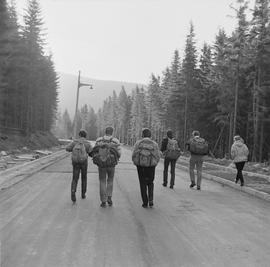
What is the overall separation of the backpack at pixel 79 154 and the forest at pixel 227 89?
991 inches

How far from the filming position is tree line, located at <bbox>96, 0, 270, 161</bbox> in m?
34.4

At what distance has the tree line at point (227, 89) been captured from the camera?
34.4m

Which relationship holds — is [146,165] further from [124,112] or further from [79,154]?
[124,112]

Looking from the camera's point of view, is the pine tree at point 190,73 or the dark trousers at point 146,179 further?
the pine tree at point 190,73

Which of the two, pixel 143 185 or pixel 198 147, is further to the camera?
pixel 198 147

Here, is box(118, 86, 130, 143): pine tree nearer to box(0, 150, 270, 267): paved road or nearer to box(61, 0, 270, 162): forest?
box(61, 0, 270, 162): forest

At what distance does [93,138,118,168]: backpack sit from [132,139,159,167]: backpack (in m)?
0.51

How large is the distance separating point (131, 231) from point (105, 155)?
9.24 ft

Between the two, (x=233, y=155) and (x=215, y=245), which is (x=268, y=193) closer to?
(x=233, y=155)

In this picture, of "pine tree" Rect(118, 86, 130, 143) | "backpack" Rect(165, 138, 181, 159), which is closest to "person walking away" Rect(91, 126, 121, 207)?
"backpack" Rect(165, 138, 181, 159)

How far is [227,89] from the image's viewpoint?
3956 cm

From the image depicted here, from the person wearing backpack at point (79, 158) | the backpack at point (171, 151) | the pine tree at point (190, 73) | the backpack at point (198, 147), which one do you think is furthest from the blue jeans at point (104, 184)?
the pine tree at point (190, 73)

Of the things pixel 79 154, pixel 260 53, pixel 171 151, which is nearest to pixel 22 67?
pixel 260 53

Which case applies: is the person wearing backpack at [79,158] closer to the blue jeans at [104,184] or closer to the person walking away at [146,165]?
the blue jeans at [104,184]
